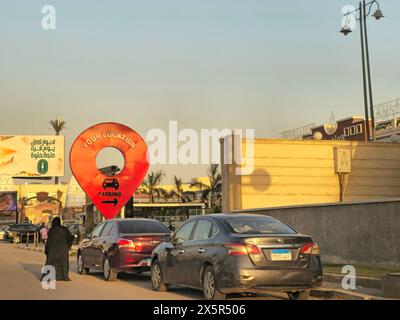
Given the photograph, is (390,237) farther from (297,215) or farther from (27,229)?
(27,229)

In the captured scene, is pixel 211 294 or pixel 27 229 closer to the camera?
pixel 211 294

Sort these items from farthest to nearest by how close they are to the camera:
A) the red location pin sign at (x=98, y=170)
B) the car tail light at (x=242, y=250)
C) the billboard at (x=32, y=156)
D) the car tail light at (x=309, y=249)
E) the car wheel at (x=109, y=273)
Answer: the billboard at (x=32, y=156) → the red location pin sign at (x=98, y=170) → the car wheel at (x=109, y=273) → the car tail light at (x=309, y=249) → the car tail light at (x=242, y=250)

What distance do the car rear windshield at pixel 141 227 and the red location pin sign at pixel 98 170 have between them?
35.5 ft

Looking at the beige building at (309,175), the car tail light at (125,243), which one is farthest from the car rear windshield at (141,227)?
the beige building at (309,175)

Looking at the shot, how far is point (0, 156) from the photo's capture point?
3007 inches

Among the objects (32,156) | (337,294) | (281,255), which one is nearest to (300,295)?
(337,294)

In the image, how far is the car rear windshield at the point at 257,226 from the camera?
449 inches

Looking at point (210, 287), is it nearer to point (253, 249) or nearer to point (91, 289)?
point (253, 249)

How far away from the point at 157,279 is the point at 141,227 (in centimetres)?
345

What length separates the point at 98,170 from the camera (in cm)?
2842

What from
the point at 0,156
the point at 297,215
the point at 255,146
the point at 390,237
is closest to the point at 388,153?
the point at 255,146

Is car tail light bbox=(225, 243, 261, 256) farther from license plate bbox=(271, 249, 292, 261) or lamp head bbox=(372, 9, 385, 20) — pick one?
lamp head bbox=(372, 9, 385, 20)

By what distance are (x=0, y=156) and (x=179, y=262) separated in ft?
223

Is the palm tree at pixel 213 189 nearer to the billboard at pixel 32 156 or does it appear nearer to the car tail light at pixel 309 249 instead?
the billboard at pixel 32 156
